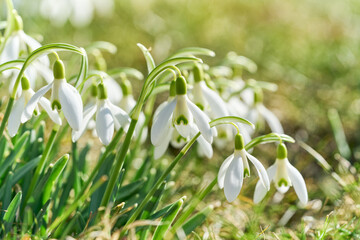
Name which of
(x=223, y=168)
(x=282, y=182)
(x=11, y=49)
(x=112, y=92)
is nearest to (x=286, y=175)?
(x=282, y=182)

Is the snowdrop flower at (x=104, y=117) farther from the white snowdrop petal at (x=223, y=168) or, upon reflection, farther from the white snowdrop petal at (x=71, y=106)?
the white snowdrop petal at (x=223, y=168)

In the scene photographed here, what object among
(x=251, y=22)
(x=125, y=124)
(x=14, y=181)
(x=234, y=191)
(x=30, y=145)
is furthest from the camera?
(x=251, y=22)

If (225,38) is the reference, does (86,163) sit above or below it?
above

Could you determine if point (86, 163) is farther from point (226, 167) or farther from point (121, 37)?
point (121, 37)

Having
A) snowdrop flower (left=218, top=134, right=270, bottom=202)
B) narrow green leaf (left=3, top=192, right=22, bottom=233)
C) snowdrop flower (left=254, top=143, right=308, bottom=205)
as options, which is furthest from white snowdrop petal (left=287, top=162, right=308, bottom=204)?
narrow green leaf (left=3, top=192, right=22, bottom=233)

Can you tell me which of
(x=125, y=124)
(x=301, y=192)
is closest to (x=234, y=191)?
(x=301, y=192)

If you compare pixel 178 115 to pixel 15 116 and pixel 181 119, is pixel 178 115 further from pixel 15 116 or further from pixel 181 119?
pixel 15 116

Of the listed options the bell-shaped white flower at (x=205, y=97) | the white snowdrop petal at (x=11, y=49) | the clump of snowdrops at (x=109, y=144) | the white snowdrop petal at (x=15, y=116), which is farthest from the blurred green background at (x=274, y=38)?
the white snowdrop petal at (x=15, y=116)
